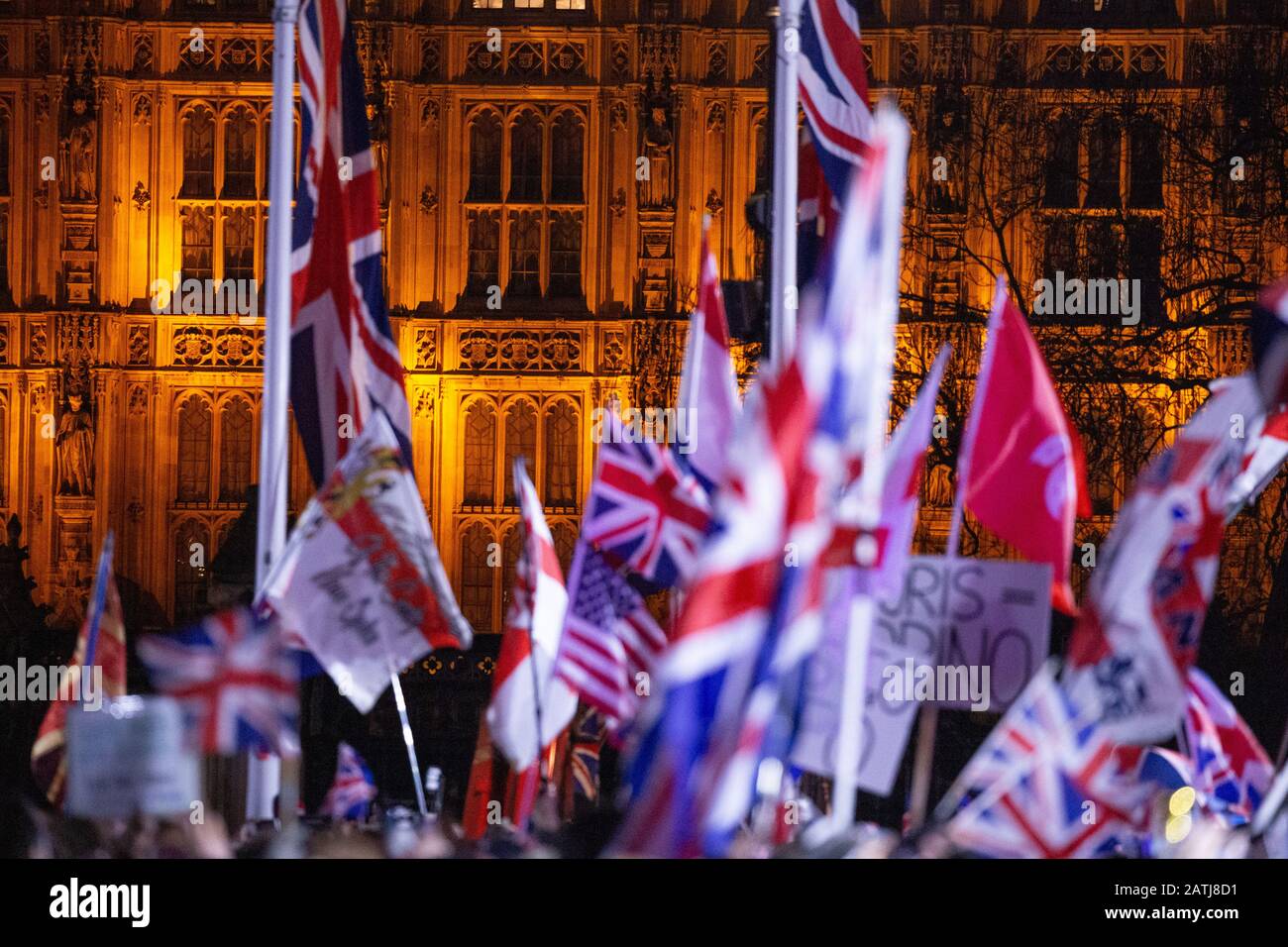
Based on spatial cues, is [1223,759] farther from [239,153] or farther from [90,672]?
[239,153]

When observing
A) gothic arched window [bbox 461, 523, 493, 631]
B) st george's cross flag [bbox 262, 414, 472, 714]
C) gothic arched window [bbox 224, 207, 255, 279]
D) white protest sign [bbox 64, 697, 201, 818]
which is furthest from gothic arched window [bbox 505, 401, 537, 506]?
white protest sign [bbox 64, 697, 201, 818]

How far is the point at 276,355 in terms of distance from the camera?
12477 millimetres

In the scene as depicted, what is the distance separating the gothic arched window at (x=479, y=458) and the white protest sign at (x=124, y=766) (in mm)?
26041

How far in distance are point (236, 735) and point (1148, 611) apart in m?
3.63

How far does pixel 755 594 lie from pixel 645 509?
540cm

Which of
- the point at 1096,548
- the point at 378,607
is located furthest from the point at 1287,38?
the point at 378,607

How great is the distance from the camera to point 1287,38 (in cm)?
3266

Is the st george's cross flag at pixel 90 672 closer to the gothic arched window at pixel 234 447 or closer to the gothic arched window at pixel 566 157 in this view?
the gothic arched window at pixel 234 447

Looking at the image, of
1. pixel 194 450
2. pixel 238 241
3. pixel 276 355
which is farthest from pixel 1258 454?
pixel 238 241

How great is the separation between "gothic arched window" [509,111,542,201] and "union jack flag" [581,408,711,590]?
2265 cm

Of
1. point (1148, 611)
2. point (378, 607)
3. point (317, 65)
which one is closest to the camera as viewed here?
point (1148, 611)

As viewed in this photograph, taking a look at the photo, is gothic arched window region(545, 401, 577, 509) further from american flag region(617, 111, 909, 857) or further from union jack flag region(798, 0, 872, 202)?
american flag region(617, 111, 909, 857)

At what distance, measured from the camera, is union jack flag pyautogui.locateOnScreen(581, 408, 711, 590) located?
12023 mm

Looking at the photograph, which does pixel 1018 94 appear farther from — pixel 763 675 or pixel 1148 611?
pixel 763 675
